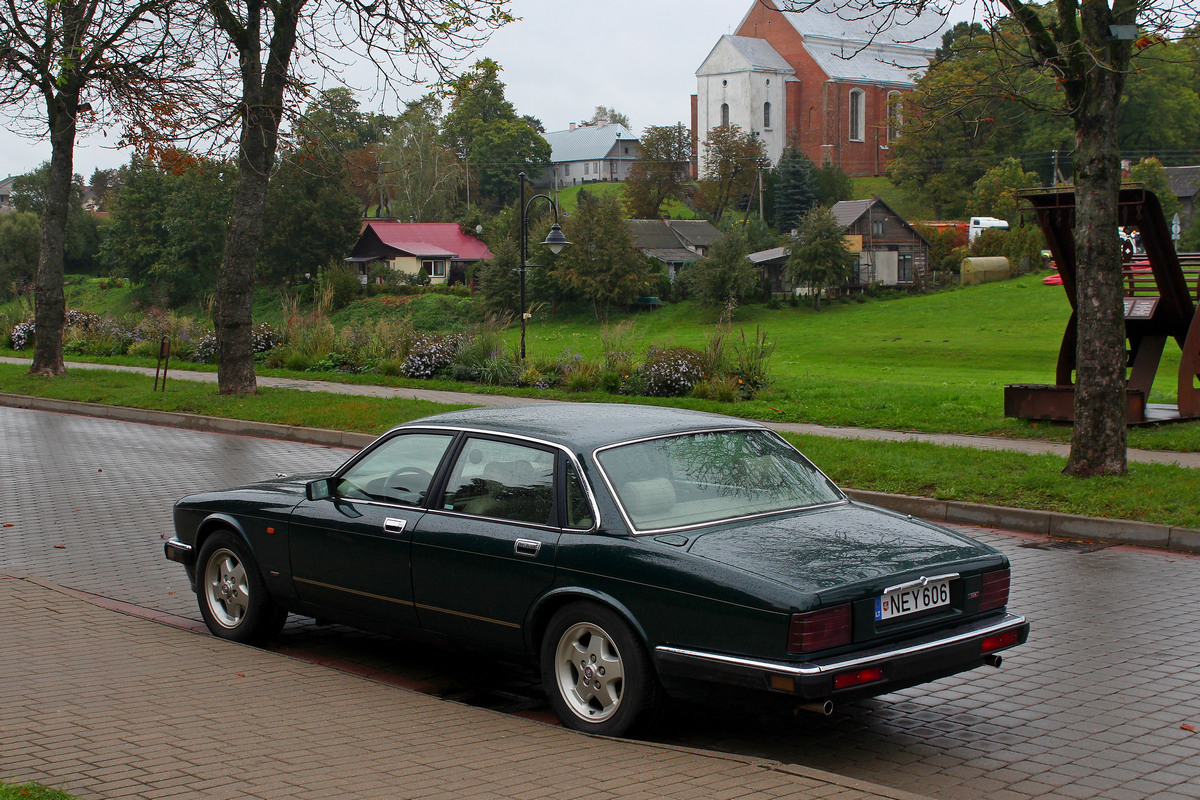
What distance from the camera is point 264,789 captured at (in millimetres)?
4000

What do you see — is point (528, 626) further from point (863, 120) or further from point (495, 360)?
point (863, 120)

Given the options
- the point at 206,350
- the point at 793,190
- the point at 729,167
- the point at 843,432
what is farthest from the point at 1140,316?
the point at 729,167

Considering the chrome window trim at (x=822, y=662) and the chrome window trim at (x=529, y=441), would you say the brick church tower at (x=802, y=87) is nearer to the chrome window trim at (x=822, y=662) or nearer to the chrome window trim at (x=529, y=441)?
the chrome window trim at (x=529, y=441)

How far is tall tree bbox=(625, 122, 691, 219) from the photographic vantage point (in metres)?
108

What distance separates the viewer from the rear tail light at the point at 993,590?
513cm

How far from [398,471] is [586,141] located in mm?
160704

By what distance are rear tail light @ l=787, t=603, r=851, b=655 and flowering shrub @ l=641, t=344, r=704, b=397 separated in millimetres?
17368

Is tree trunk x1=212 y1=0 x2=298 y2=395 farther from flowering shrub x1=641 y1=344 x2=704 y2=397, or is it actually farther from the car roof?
the car roof

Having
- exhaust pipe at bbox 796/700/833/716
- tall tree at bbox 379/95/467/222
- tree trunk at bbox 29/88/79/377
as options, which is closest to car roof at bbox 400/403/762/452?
exhaust pipe at bbox 796/700/833/716

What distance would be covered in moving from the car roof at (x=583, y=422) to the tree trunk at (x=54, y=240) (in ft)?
74.0

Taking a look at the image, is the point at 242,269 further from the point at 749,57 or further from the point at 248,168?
the point at 749,57

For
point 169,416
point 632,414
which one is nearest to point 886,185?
point 169,416

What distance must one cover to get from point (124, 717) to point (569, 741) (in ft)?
6.43

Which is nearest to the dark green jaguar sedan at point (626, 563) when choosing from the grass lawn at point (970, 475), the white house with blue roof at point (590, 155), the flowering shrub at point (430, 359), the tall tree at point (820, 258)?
the grass lawn at point (970, 475)
